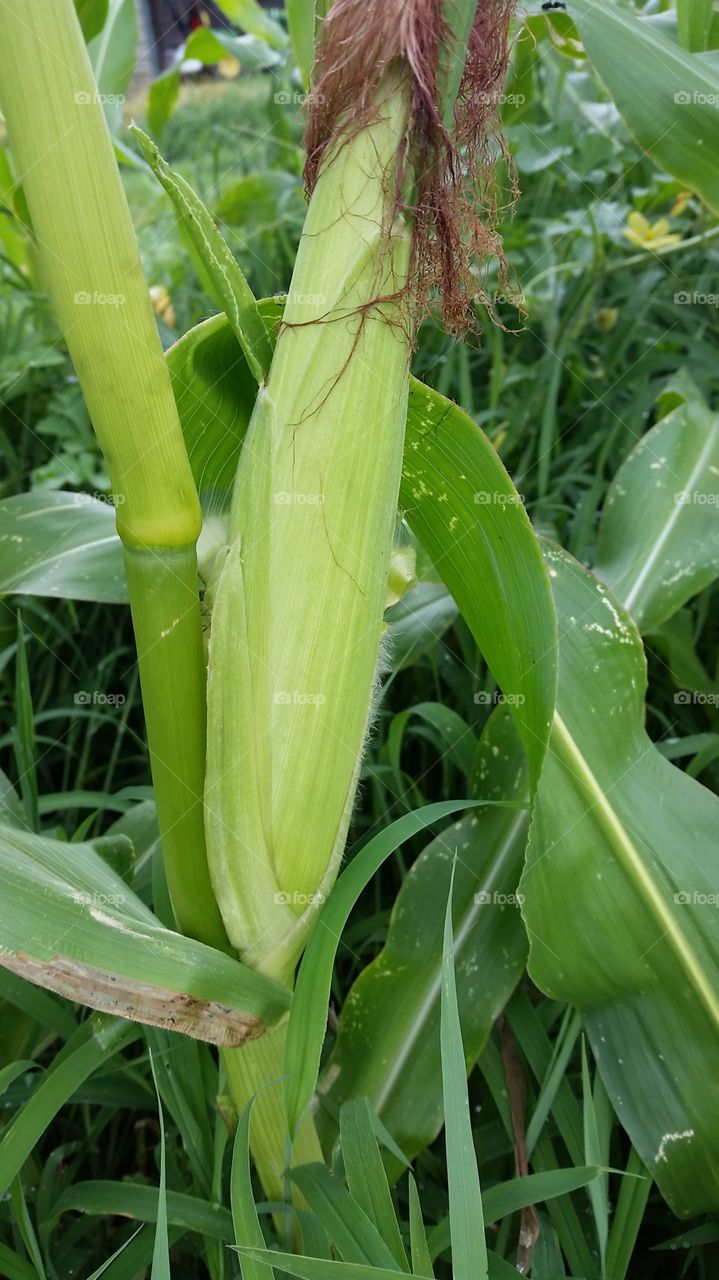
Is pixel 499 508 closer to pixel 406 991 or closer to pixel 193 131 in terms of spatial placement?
pixel 406 991

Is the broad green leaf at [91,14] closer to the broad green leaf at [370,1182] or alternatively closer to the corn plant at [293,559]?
the corn plant at [293,559]

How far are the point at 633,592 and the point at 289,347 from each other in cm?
78

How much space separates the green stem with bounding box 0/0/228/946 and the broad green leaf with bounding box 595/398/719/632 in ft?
2.51

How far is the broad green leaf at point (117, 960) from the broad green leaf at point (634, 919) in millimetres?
334

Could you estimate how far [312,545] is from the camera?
65 cm

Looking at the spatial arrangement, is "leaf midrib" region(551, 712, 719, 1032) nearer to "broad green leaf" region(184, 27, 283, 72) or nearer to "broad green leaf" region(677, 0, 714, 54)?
"broad green leaf" region(677, 0, 714, 54)

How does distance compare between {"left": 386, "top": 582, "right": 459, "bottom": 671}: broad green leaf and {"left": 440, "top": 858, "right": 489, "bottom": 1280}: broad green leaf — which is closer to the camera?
{"left": 440, "top": 858, "right": 489, "bottom": 1280}: broad green leaf

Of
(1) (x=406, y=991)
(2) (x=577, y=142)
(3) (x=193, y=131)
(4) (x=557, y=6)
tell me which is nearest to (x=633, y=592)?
(1) (x=406, y=991)

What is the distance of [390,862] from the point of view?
4.30 feet

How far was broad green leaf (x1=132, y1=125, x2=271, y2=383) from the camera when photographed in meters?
0.61

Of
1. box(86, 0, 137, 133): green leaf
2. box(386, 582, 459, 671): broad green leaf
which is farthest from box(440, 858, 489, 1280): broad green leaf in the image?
box(86, 0, 137, 133): green leaf

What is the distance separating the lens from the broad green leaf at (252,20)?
2.67 meters

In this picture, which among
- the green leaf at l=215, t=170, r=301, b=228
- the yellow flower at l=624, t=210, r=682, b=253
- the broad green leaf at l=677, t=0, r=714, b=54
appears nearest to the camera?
the broad green leaf at l=677, t=0, r=714, b=54

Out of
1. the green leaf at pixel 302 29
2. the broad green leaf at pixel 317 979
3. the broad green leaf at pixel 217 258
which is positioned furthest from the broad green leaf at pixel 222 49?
the broad green leaf at pixel 317 979
